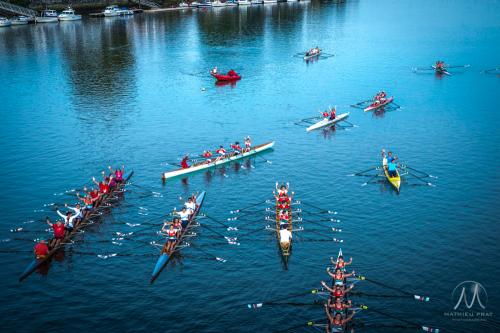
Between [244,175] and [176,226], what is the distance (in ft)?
53.6

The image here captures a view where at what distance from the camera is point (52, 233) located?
44.6 m

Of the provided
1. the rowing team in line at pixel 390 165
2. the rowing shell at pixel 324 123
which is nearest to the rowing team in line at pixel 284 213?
the rowing team in line at pixel 390 165

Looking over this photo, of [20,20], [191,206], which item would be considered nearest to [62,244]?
[191,206]

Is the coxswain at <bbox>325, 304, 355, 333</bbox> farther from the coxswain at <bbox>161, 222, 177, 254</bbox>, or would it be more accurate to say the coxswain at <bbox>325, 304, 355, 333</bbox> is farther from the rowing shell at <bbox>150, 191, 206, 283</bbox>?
the coxswain at <bbox>161, 222, 177, 254</bbox>

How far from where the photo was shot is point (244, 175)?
57156mm

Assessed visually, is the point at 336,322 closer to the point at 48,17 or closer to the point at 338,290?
the point at 338,290

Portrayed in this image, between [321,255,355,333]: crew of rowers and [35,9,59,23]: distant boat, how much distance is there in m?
170

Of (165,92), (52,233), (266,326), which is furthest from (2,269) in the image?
(165,92)

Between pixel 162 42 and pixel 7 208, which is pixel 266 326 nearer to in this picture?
pixel 7 208

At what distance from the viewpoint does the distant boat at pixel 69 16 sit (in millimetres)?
179575

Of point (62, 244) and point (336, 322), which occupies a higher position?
point (62, 244)

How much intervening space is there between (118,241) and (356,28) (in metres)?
136

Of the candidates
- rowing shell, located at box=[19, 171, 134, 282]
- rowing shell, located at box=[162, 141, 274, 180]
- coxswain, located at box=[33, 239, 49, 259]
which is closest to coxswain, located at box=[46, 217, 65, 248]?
rowing shell, located at box=[19, 171, 134, 282]

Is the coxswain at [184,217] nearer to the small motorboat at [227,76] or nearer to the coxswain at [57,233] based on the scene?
the coxswain at [57,233]
